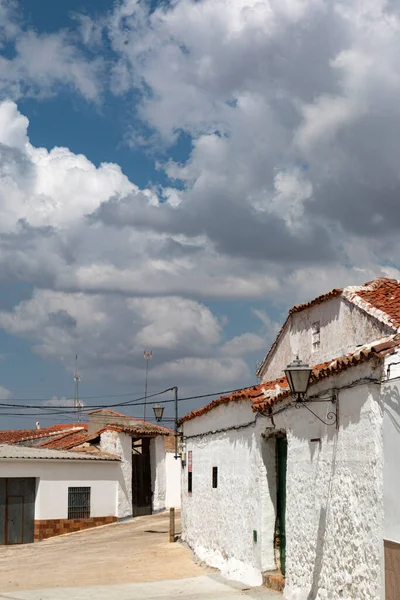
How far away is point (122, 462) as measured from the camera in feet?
101

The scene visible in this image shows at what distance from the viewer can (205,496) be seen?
19.3 meters

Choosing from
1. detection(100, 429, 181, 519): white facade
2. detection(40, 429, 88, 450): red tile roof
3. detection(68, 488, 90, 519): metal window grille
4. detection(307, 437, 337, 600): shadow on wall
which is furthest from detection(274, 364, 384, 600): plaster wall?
detection(40, 429, 88, 450): red tile roof

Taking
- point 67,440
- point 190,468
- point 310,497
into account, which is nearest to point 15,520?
point 67,440

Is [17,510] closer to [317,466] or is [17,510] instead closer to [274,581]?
[274,581]

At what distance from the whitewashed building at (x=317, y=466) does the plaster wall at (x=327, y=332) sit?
0.03 metres

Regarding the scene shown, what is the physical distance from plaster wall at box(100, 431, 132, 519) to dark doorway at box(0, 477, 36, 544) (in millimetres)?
4026

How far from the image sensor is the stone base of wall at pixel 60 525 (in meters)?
27.2

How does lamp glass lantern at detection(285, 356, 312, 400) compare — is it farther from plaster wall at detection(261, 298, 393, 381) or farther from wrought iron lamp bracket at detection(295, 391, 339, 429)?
plaster wall at detection(261, 298, 393, 381)

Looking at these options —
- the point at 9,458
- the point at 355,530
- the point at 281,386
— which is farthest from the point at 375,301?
the point at 9,458

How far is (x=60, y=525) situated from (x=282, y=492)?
1589cm

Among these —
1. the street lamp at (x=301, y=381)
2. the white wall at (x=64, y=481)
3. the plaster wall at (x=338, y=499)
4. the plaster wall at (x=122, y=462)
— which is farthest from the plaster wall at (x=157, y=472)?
the street lamp at (x=301, y=381)

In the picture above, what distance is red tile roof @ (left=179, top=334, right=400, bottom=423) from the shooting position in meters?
9.14

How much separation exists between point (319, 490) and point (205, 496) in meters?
8.56

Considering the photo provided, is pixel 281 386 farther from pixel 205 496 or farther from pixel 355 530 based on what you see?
pixel 205 496
